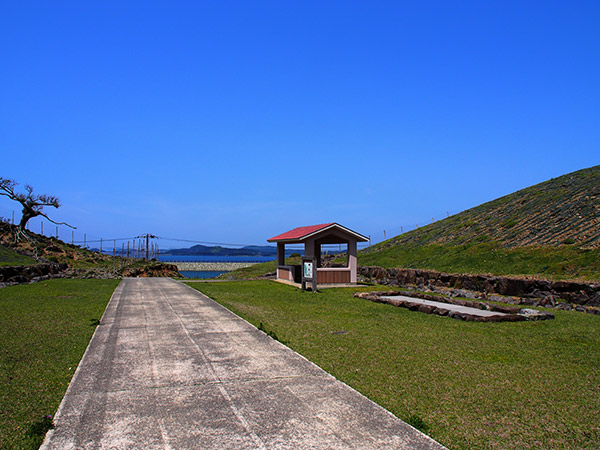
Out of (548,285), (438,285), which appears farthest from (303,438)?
(438,285)

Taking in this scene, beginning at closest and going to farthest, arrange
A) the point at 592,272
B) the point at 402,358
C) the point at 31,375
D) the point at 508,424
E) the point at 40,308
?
1. the point at 508,424
2. the point at 31,375
3. the point at 402,358
4. the point at 40,308
5. the point at 592,272

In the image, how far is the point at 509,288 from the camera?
19422 mm

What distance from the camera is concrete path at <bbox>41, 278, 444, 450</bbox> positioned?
15.2 feet

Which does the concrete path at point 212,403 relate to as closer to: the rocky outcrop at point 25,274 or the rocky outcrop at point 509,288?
the rocky outcrop at point 509,288

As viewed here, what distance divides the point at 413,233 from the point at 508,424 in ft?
128

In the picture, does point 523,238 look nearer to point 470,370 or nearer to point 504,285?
point 504,285

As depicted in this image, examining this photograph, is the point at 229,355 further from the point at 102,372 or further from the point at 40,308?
the point at 40,308

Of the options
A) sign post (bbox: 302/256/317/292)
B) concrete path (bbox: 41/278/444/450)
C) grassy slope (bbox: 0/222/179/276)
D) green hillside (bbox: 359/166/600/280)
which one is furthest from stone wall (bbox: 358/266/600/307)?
grassy slope (bbox: 0/222/179/276)

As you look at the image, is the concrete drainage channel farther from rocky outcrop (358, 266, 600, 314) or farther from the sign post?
the sign post

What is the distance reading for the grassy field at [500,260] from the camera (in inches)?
740

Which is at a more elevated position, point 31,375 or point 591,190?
point 591,190

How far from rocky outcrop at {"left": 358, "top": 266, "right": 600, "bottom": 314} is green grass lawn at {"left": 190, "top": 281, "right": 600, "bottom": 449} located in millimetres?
2920

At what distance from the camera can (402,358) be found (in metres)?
8.12

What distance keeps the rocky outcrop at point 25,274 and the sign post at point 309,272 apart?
15.0 metres
